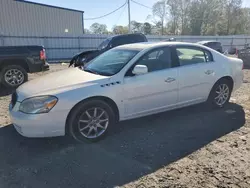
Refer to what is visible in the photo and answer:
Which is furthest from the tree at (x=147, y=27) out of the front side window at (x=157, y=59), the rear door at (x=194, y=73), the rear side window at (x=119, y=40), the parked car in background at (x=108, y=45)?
the front side window at (x=157, y=59)

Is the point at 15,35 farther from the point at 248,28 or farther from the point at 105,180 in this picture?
the point at 248,28

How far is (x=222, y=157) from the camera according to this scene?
3.16 m

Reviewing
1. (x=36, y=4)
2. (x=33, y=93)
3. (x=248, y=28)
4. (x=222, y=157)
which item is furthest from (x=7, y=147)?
(x=248, y=28)

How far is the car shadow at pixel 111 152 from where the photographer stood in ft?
9.02

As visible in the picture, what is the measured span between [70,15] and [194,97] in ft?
70.6

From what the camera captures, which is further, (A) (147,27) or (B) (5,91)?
(A) (147,27)

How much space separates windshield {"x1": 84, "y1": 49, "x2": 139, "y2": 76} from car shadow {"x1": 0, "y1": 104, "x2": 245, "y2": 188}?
1.10m

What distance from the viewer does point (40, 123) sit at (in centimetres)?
321

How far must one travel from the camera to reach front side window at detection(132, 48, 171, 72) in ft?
13.3

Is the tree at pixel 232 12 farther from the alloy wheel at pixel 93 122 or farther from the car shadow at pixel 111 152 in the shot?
the alloy wheel at pixel 93 122

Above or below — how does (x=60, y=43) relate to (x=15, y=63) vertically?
above

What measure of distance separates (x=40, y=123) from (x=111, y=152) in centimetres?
Result: 111

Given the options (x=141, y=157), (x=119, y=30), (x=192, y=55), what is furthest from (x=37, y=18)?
(x=119, y=30)

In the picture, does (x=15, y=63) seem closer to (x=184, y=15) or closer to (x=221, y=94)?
(x=221, y=94)
